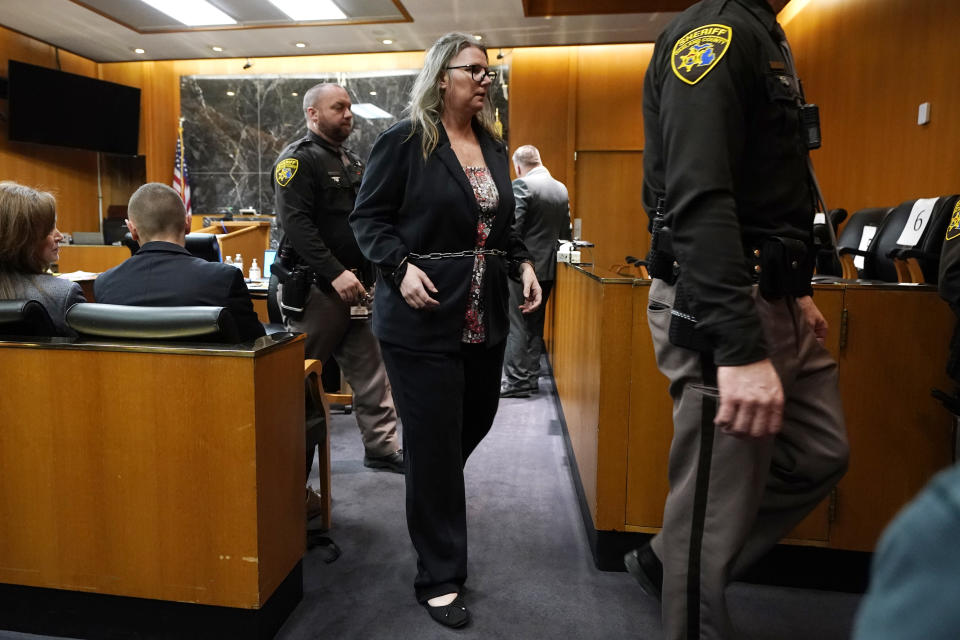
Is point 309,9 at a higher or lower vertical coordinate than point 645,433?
higher

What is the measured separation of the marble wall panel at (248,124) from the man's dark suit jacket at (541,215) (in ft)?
11.9

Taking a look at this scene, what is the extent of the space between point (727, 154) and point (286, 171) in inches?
72.5

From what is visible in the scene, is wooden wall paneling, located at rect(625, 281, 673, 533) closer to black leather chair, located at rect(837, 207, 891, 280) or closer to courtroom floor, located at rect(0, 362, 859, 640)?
courtroom floor, located at rect(0, 362, 859, 640)

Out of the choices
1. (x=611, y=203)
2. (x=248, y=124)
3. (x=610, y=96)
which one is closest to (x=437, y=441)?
(x=611, y=203)

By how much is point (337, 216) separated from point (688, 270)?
1828 millimetres

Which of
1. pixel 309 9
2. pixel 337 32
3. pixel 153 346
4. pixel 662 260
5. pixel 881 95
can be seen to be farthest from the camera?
pixel 337 32

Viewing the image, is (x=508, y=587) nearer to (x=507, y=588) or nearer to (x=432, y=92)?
(x=507, y=588)

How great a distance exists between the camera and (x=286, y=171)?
2.48 meters

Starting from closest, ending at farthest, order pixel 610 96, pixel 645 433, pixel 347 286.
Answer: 1. pixel 645 433
2. pixel 347 286
3. pixel 610 96

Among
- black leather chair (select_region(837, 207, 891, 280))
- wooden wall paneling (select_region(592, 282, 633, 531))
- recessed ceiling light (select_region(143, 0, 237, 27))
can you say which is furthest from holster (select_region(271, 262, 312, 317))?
recessed ceiling light (select_region(143, 0, 237, 27))

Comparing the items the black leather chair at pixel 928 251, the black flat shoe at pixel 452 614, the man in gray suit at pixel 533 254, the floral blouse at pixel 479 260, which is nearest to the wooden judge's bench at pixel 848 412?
the floral blouse at pixel 479 260

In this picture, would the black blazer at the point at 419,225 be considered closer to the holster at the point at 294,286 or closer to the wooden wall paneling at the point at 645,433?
the wooden wall paneling at the point at 645,433

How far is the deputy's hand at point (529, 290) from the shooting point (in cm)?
186

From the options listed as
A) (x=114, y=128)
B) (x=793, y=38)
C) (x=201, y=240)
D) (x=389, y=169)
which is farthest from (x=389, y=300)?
(x=114, y=128)
